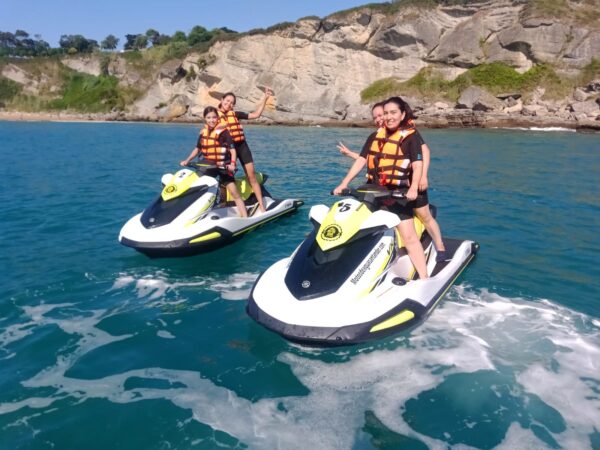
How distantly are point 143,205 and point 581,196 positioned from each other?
30.3ft

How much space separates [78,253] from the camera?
691 cm

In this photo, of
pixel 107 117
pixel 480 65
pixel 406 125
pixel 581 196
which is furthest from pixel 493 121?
pixel 107 117

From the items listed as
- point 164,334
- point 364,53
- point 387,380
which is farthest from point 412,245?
point 364,53

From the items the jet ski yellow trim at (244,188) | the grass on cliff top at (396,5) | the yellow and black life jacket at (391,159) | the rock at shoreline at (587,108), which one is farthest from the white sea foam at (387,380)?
the grass on cliff top at (396,5)

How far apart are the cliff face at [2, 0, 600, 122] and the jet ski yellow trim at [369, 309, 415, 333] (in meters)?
38.5

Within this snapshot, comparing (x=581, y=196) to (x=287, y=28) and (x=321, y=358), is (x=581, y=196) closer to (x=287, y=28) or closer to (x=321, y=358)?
(x=321, y=358)

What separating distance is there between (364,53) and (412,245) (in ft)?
147

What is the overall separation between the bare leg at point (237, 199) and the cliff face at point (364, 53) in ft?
118

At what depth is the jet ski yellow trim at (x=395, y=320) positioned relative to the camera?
13.6 ft

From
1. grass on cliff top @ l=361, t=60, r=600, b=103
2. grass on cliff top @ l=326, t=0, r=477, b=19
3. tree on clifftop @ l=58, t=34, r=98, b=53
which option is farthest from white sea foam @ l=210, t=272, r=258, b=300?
tree on clifftop @ l=58, t=34, r=98, b=53

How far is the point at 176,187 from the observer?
6938 mm

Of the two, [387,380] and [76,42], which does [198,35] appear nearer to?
[76,42]

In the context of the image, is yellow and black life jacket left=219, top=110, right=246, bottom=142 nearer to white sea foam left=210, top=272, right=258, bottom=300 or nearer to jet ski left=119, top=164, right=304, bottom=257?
jet ski left=119, top=164, right=304, bottom=257

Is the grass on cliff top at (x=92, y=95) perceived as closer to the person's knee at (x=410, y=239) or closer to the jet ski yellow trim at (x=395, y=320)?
Result: the person's knee at (x=410, y=239)
